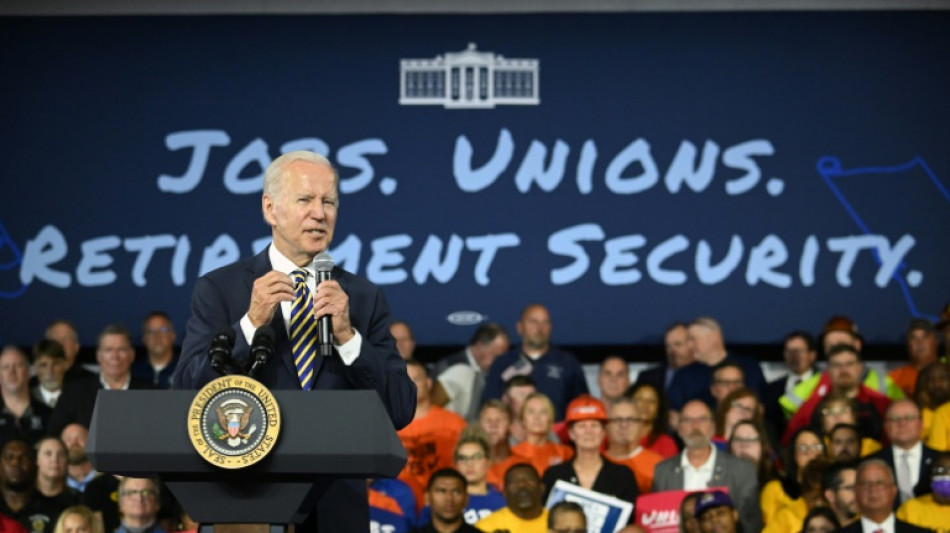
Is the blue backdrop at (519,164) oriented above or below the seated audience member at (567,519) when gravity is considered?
above

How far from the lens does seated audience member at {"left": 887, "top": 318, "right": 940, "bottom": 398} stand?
816cm

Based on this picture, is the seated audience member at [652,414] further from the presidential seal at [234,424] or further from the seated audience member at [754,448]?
the presidential seal at [234,424]

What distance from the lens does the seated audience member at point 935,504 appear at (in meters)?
6.18

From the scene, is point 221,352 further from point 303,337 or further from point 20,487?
point 20,487

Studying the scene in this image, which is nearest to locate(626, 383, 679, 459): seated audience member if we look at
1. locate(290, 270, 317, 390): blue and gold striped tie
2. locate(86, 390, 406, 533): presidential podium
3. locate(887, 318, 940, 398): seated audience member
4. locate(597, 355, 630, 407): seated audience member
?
locate(597, 355, 630, 407): seated audience member

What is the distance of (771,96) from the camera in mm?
9555

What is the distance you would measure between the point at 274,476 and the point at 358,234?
7.23 m

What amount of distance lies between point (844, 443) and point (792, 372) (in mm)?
1711

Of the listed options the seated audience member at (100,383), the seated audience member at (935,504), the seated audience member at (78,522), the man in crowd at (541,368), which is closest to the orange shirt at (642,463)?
the man in crowd at (541,368)

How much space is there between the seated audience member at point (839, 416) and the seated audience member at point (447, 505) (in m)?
1.83

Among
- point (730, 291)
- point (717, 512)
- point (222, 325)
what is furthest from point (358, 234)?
point (222, 325)

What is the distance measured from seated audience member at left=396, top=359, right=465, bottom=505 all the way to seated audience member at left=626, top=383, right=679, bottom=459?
34.7 inches

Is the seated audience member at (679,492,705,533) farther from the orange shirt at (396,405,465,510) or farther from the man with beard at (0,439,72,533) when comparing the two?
the man with beard at (0,439,72,533)

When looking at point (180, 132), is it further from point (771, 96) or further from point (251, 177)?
point (771, 96)
